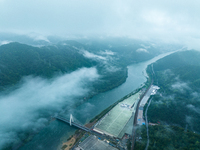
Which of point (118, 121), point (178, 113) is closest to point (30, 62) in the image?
point (118, 121)

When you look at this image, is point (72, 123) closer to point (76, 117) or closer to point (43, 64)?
point (76, 117)

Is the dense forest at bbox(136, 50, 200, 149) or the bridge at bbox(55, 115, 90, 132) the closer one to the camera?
the dense forest at bbox(136, 50, 200, 149)

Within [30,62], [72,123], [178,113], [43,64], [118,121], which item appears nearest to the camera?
[178,113]

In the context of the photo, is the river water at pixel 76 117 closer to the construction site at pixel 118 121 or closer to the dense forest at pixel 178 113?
Answer: the construction site at pixel 118 121

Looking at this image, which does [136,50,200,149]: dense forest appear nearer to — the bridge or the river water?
the bridge

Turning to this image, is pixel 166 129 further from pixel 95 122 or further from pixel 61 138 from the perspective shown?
pixel 61 138

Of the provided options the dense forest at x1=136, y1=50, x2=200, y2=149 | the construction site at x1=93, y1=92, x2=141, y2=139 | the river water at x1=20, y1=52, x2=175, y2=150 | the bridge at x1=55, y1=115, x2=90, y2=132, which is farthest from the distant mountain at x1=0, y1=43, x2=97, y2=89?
the dense forest at x1=136, y1=50, x2=200, y2=149

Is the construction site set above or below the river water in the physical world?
above

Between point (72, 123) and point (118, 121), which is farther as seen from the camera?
point (72, 123)

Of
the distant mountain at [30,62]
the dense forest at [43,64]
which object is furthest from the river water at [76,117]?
the distant mountain at [30,62]
